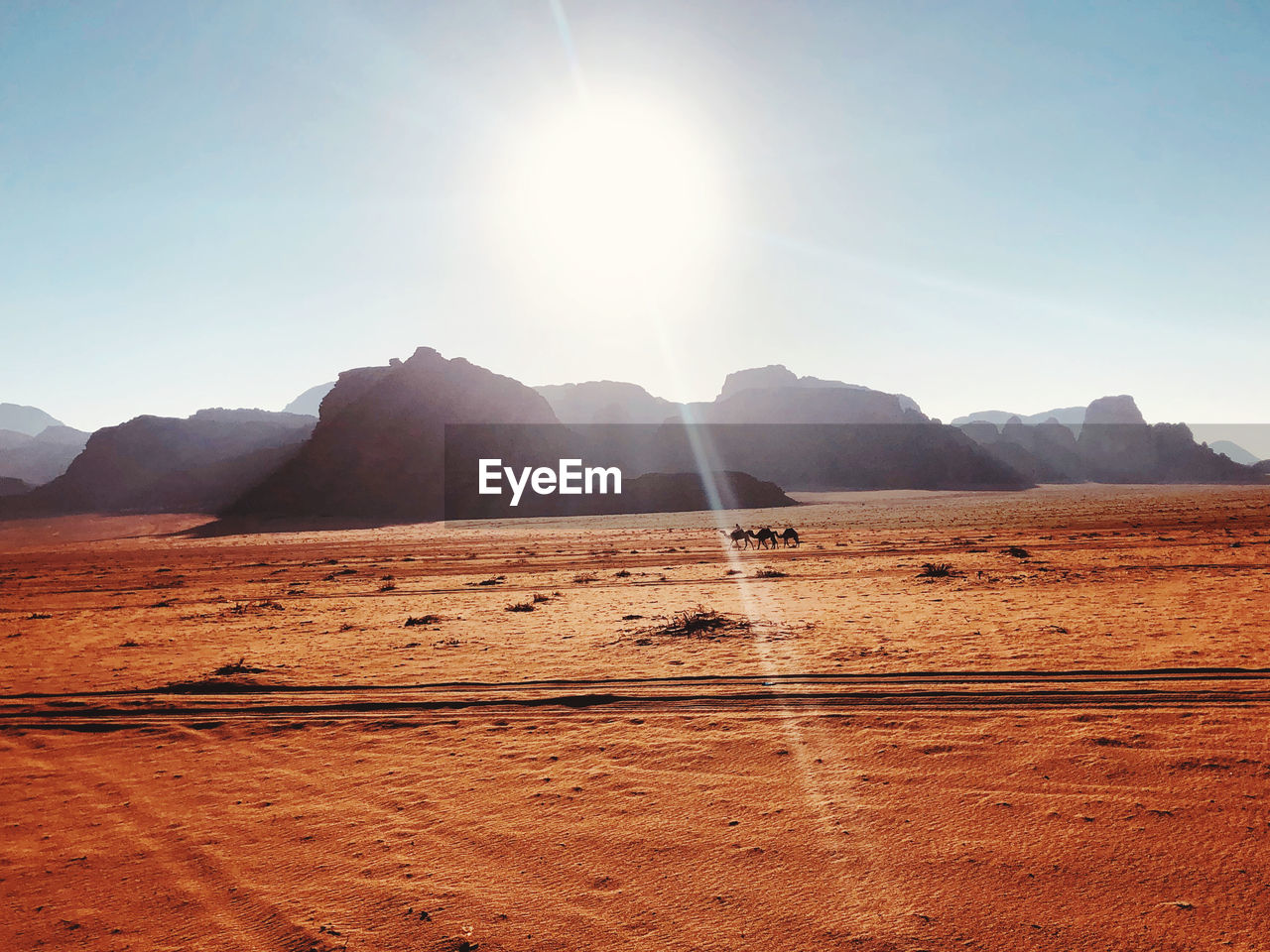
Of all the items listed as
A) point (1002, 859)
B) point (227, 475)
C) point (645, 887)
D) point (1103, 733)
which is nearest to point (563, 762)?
point (645, 887)

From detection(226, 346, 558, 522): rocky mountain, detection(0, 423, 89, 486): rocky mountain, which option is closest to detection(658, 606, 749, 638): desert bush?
detection(226, 346, 558, 522): rocky mountain

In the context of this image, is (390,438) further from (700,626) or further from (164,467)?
(700,626)

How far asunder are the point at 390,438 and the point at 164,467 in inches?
2318

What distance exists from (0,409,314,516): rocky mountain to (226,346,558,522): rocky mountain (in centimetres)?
1542

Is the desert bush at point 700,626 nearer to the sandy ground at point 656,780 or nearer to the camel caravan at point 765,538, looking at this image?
the sandy ground at point 656,780

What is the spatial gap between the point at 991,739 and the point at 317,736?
7561 mm

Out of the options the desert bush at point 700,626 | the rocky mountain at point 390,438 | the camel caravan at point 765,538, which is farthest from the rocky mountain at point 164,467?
the desert bush at point 700,626

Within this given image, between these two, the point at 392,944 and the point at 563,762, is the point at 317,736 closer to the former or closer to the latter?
the point at 563,762

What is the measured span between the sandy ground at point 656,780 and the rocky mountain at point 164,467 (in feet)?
331

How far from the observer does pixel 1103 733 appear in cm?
647

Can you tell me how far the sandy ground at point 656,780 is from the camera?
4059 millimetres

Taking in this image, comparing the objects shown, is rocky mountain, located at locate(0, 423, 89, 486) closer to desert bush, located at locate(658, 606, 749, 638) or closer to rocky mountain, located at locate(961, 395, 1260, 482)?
desert bush, located at locate(658, 606, 749, 638)

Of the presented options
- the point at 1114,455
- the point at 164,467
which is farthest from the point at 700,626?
the point at 1114,455

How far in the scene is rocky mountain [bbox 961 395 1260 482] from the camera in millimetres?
167750
